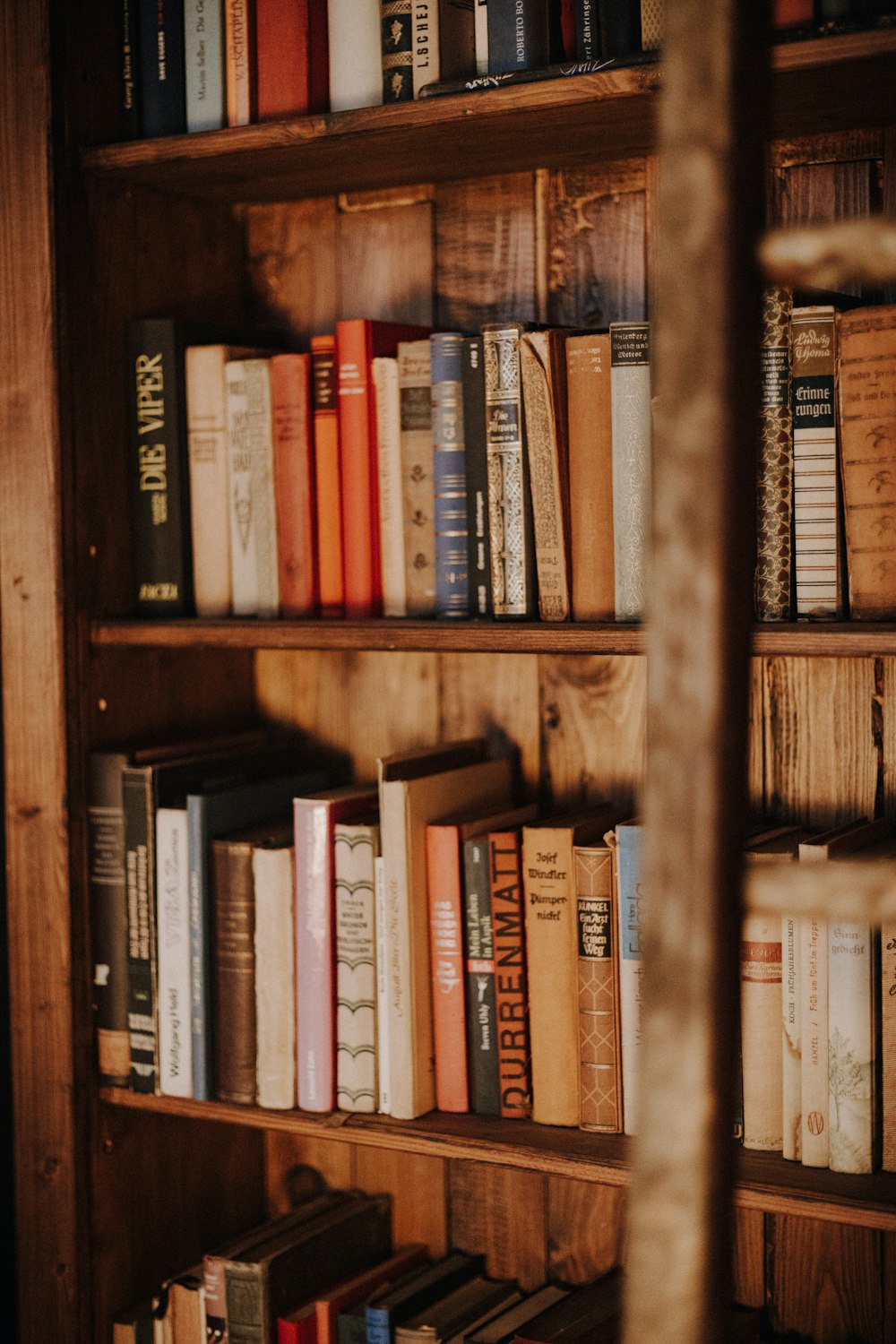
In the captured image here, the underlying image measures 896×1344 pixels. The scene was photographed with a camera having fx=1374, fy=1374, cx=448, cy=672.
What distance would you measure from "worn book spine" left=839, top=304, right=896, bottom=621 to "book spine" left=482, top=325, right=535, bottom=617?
0.88 feet

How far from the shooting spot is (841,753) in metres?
1.29

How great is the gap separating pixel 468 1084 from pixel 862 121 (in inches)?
36.6

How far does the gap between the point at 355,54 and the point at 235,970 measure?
86 centimetres

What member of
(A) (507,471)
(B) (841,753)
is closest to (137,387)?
(A) (507,471)

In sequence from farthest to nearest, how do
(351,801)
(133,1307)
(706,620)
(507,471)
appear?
1. (133,1307)
2. (351,801)
3. (507,471)
4. (706,620)

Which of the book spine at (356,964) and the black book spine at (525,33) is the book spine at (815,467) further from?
the book spine at (356,964)

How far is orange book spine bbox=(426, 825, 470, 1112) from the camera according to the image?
4.02 ft

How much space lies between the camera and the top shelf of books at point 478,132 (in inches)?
41.6

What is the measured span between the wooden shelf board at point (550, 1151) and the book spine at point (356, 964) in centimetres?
3

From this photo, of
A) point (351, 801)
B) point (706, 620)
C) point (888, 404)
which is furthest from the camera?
point (351, 801)

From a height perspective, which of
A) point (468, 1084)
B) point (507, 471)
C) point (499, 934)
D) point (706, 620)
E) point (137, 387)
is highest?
point (137, 387)

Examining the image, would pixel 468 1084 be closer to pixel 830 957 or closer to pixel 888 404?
pixel 830 957

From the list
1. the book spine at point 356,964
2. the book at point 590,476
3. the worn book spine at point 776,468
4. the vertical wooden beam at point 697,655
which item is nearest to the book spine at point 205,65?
the book at point 590,476

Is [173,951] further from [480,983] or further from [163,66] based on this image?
[163,66]
